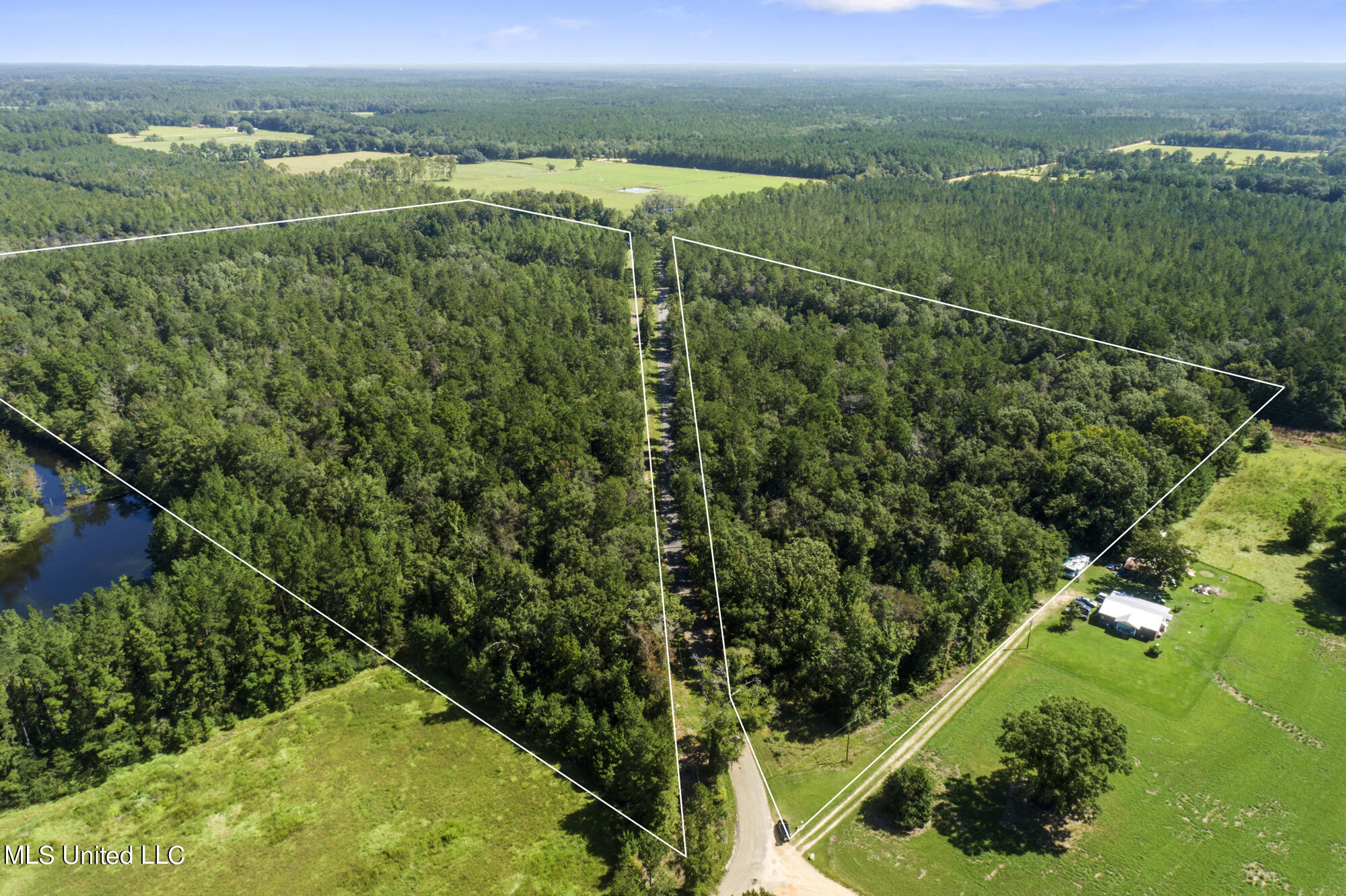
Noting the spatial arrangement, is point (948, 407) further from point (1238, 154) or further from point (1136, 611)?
point (1238, 154)

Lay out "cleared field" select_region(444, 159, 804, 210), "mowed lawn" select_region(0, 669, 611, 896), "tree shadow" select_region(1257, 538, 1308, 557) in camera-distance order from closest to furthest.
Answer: "mowed lawn" select_region(0, 669, 611, 896) → "tree shadow" select_region(1257, 538, 1308, 557) → "cleared field" select_region(444, 159, 804, 210)

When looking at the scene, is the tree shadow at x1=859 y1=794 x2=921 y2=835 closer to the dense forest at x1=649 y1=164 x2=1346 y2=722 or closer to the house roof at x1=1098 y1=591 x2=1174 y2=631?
the dense forest at x1=649 y1=164 x2=1346 y2=722

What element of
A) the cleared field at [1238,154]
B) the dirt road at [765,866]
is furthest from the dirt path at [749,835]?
the cleared field at [1238,154]

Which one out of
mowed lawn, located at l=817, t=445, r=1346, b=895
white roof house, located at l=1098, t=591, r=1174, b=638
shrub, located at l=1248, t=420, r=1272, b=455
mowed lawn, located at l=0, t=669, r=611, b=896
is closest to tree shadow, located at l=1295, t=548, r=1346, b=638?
mowed lawn, located at l=817, t=445, r=1346, b=895

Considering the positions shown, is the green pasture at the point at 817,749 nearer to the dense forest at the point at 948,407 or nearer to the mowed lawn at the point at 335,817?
the dense forest at the point at 948,407

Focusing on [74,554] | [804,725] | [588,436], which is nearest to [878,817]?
[804,725]
